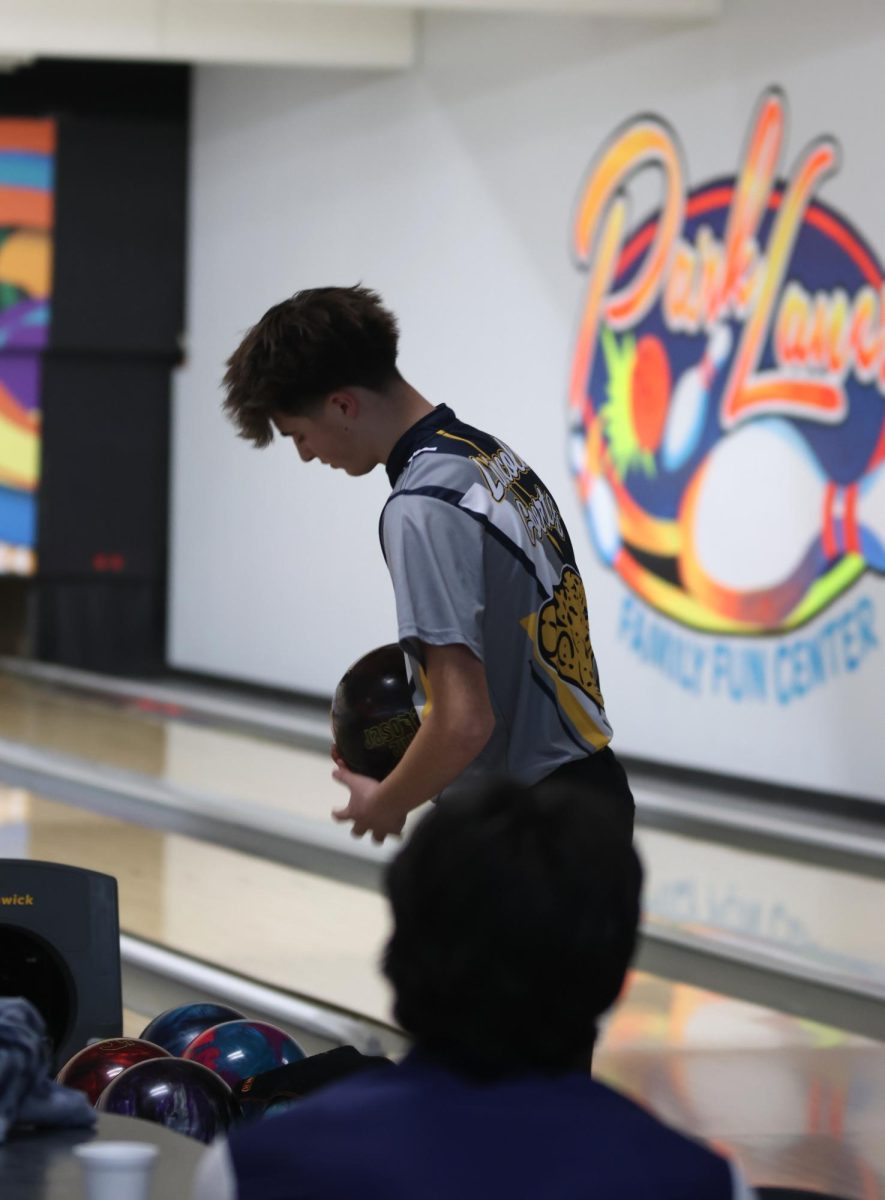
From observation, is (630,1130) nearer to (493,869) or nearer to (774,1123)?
(493,869)

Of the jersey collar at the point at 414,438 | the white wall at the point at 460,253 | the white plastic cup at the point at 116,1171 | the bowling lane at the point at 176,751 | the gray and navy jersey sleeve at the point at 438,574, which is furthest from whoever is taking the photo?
the bowling lane at the point at 176,751

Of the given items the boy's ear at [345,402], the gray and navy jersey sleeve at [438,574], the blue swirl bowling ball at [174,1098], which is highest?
the boy's ear at [345,402]

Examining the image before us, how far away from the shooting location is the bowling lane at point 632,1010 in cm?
280

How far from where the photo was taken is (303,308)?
5.75ft

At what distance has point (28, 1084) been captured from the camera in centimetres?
135

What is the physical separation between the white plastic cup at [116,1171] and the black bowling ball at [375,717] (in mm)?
972

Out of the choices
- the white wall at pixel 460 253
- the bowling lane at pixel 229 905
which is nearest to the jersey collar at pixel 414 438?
the bowling lane at pixel 229 905

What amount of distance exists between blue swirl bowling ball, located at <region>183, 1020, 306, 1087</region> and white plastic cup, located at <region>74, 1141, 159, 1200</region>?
1.15 m

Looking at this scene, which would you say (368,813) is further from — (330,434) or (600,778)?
(330,434)

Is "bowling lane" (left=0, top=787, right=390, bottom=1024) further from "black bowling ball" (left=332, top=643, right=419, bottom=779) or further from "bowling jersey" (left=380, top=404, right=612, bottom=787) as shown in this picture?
"bowling jersey" (left=380, top=404, right=612, bottom=787)

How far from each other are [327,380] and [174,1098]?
785 mm

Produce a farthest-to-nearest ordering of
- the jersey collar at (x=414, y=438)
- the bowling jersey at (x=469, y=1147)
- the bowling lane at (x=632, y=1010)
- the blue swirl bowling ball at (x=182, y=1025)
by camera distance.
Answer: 1. the bowling lane at (x=632, y=1010)
2. the blue swirl bowling ball at (x=182, y=1025)
3. the jersey collar at (x=414, y=438)
4. the bowling jersey at (x=469, y=1147)

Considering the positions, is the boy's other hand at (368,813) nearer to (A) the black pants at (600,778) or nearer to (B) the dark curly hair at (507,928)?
(A) the black pants at (600,778)

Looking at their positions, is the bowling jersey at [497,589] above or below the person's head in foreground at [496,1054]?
above
